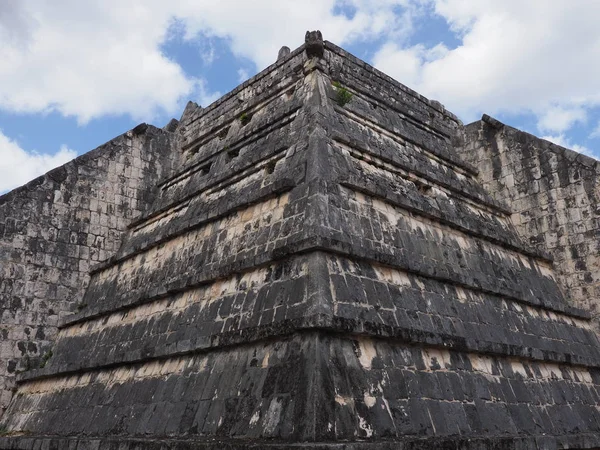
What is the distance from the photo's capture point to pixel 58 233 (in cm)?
1182

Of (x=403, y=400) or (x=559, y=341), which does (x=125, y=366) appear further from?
(x=559, y=341)

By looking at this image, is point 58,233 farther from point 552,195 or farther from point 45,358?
point 552,195

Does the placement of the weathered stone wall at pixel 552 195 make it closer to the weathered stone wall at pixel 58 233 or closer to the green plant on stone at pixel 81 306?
the weathered stone wall at pixel 58 233

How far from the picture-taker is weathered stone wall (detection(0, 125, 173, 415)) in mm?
10828

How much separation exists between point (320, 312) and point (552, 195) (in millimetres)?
7816

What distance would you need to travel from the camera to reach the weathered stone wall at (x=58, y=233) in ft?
35.5

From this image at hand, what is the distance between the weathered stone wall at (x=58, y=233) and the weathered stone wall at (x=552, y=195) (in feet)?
27.3

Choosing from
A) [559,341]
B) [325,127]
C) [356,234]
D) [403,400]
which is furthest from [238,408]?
[559,341]

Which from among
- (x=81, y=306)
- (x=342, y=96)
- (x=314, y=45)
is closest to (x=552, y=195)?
(x=342, y=96)

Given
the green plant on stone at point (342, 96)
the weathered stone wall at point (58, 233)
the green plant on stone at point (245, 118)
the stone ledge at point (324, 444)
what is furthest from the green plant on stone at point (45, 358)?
the green plant on stone at point (342, 96)

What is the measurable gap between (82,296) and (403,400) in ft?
26.0

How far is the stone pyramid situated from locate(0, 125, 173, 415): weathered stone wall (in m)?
0.40

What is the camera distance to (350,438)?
549 cm

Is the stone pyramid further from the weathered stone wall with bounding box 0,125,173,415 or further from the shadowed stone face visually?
the weathered stone wall with bounding box 0,125,173,415
